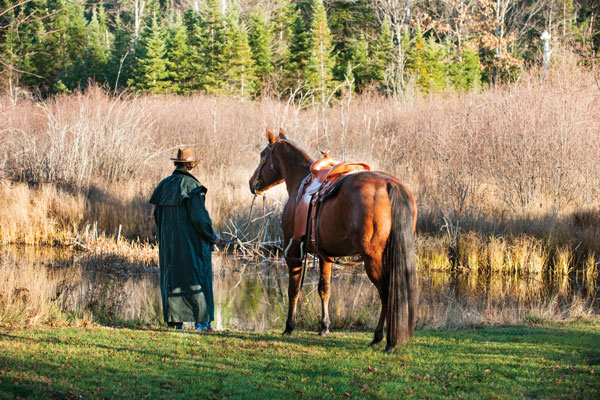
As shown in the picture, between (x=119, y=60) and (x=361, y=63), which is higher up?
(x=119, y=60)

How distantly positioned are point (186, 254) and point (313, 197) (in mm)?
1736

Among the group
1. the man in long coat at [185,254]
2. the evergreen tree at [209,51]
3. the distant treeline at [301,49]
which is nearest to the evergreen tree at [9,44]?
the man in long coat at [185,254]

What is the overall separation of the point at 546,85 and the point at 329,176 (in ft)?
33.5

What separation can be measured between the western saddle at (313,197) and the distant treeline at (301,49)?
25.5 m

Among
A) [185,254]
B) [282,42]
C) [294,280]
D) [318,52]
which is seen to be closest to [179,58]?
[282,42]

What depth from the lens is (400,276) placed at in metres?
4.90

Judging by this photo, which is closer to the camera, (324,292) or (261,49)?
(324,292)

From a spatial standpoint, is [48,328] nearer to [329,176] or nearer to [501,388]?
[329,176]

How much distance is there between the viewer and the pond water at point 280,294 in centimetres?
809

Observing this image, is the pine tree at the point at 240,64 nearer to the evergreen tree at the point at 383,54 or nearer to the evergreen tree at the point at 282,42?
the evergreen tree at the point at 282,42

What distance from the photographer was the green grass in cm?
436

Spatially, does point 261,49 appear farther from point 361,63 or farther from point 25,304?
point 25,304

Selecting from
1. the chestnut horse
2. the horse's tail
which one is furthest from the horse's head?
the horse's tail

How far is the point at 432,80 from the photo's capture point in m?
32.8
